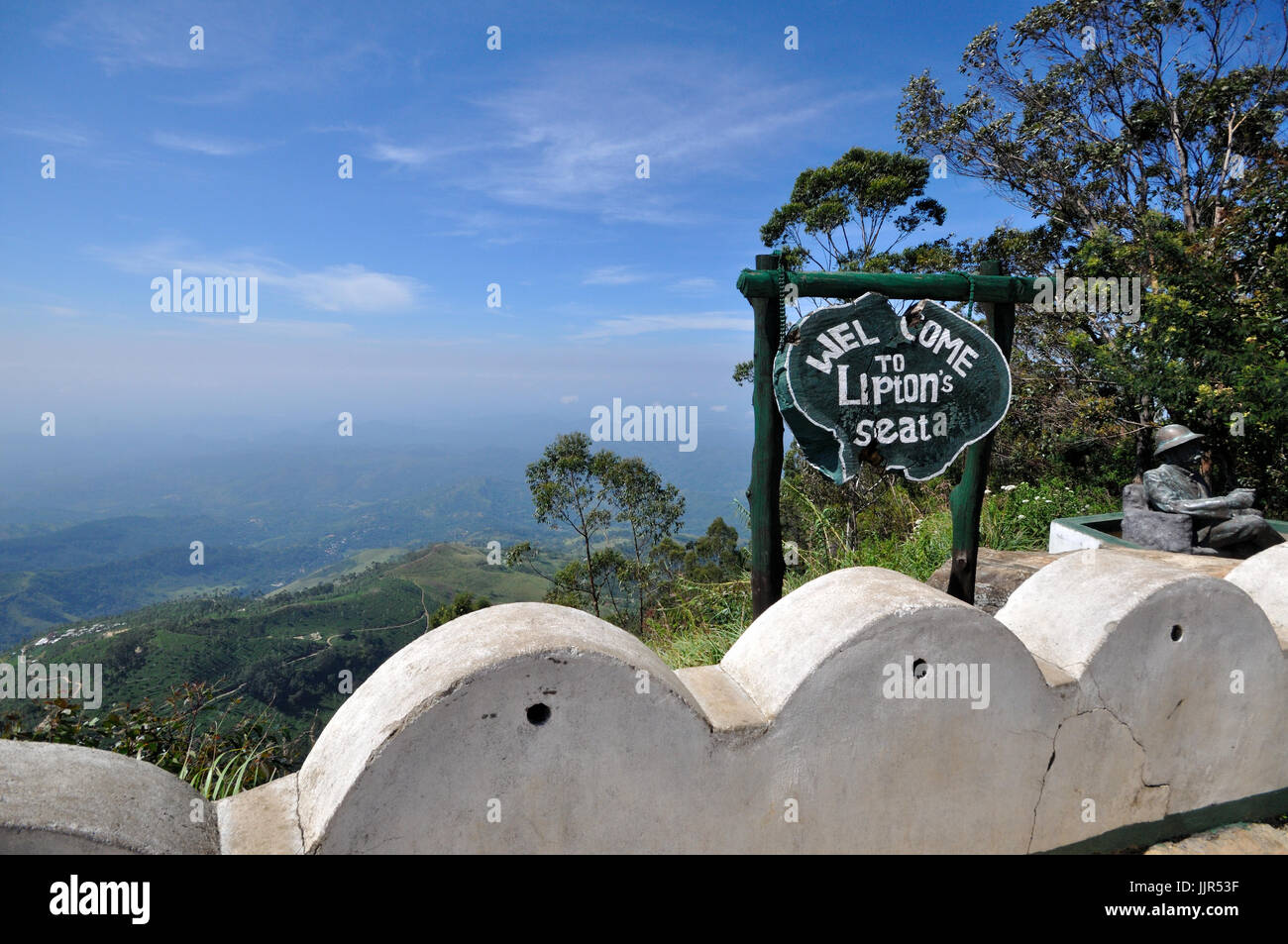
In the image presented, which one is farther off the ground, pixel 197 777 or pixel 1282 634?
pixel 1282 634

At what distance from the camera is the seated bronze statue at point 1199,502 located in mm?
4621

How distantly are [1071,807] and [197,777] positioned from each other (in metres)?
3.48

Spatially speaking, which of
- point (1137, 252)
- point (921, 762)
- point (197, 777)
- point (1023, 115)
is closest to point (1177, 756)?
point (921, 762)

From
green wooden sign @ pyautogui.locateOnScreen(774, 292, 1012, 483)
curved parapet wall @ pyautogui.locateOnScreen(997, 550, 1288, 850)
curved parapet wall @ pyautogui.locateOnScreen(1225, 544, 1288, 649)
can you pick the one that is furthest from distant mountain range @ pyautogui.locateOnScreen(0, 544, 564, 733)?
curved parapet wall @ pyautogui.locateOnScreen(1225, 544, 1288, 649)

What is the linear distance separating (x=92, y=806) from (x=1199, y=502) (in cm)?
594

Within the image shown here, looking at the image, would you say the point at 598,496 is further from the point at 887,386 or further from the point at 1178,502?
the point at 887,386

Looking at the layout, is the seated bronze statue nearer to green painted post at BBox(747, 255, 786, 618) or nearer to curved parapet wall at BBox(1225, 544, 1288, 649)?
curved parapet wall at BBox(1225, 544, 1288, 649)

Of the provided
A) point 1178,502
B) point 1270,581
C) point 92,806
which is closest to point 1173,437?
point 1178,502

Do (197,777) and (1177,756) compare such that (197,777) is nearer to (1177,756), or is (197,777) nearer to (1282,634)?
(1177,756)

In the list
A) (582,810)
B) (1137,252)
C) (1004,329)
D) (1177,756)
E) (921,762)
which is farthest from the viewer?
(1137,252)

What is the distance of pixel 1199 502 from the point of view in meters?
4.62

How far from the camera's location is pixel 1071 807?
2.41m

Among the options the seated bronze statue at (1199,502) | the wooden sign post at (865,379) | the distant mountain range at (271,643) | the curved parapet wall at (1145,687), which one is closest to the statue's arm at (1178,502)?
the seated bronze statue at (1199,502)
